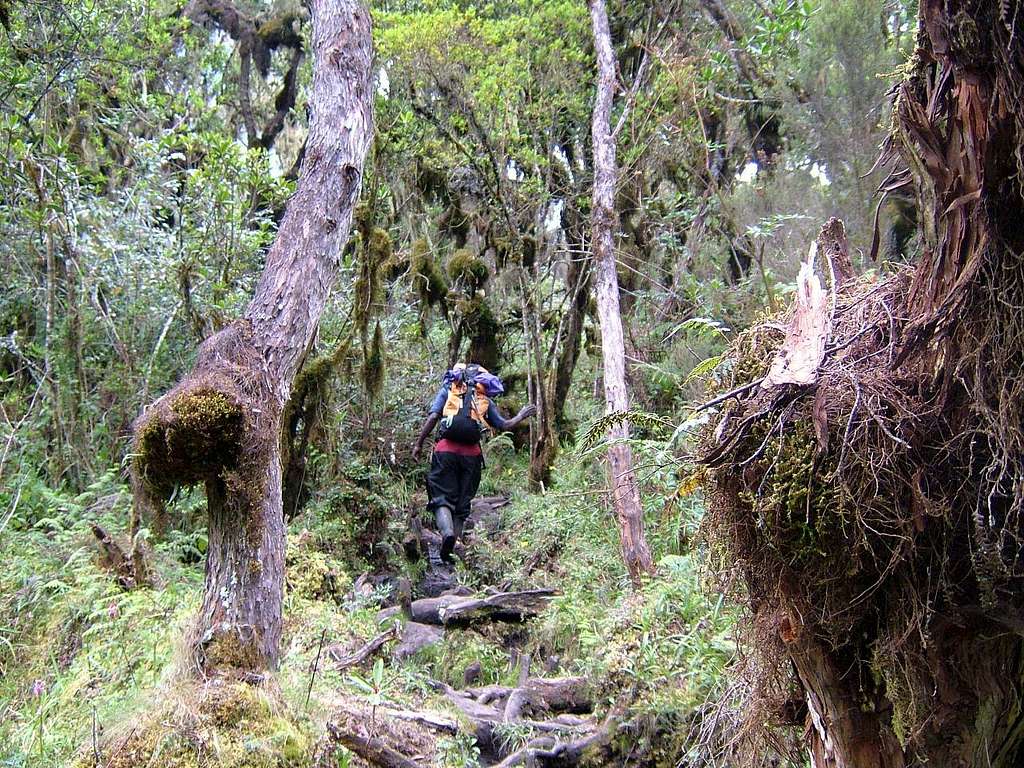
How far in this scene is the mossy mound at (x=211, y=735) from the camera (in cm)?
352

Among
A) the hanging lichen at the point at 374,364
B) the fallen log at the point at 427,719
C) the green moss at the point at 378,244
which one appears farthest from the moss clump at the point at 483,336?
the fallen log at the point at 427,719

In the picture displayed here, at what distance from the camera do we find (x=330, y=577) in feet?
24.5

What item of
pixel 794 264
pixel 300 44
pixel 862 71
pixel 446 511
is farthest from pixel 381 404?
pixel 300 44

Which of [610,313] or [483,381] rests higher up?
[610,313]

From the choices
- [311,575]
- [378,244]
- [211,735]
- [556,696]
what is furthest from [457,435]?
[211,735]

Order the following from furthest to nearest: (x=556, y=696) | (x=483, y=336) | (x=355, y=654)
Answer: (x=483, y=336)
(x=355, y=654)
(x=556, y=696)

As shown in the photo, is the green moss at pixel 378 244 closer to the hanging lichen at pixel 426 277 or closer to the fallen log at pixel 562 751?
the hanging lichen at pixel 426 277

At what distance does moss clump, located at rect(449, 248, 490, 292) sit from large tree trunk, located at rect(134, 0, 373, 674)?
7425mm

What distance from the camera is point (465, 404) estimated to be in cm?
816

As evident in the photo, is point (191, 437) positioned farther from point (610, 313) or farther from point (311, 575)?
point (610, 313)

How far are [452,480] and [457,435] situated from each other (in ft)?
1.85

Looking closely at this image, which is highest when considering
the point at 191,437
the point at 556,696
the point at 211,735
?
the point at 191,437

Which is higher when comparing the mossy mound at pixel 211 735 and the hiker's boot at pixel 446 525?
the mossy mound at pixel 211 735

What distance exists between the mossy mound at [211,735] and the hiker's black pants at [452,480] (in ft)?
14.7
